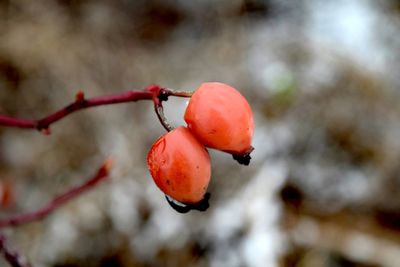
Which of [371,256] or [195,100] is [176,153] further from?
[371,256]

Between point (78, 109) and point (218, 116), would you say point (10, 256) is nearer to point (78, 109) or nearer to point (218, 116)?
point (78, 109)

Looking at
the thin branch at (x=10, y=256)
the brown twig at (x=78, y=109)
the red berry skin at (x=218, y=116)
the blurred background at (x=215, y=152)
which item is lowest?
the blurred background at (x=215, y=152)

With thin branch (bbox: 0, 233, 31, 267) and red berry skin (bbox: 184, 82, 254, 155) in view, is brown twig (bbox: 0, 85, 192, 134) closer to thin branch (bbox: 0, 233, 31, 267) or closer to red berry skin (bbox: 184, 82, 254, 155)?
red berry skin (bbox: 184, 82, 254, 155)

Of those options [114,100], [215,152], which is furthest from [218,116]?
[215,152]

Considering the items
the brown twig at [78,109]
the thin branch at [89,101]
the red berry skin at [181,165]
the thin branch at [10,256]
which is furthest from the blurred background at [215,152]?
the red berry skin at [181,165]

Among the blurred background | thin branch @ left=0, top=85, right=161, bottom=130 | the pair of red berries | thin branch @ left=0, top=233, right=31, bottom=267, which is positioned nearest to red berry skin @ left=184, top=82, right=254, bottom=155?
the pair of red berries

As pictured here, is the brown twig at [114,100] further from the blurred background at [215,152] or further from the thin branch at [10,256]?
the blurred background at [215,152]

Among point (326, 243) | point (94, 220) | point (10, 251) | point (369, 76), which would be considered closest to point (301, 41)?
point (369, 76)
